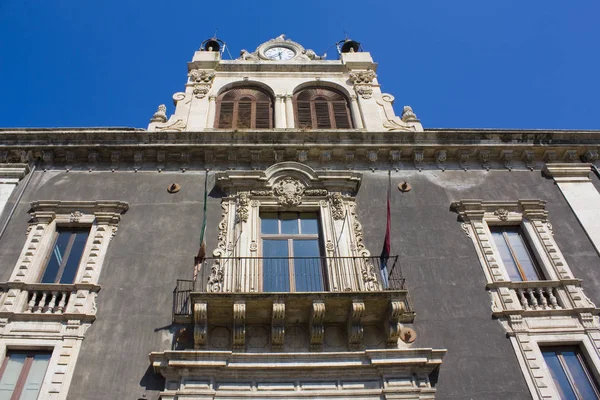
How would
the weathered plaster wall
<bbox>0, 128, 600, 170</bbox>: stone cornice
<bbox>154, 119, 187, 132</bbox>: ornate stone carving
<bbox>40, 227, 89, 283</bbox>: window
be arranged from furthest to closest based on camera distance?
<bbox>154, 119, 187, 132</bbox>: ornate stone carving → <bbox>0, 128, 600, 170</bbox>: stone cornice → <bbox>40, 227, 89, 283</bbox>: window → the weathered plaster wall

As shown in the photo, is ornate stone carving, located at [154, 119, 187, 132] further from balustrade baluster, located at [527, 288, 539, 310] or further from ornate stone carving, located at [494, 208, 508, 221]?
balustrade baluster, located at [527, 288, 539, 310]

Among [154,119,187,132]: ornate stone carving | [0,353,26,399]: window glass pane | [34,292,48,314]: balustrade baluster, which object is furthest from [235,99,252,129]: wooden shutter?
[0,353,26,399]: window glass pane

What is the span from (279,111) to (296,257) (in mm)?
6881

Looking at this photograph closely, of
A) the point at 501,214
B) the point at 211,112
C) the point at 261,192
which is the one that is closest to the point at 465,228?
the point at 501,214

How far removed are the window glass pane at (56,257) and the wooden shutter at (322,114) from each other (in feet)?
26.2

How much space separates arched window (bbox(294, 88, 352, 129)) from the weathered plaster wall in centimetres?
313

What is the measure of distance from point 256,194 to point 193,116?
14.8ft

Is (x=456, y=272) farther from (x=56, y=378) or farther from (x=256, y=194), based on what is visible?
(x=56, y=378)

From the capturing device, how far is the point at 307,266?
43.3 feet

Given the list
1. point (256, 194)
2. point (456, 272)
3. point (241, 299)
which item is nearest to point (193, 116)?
point (256, 194)

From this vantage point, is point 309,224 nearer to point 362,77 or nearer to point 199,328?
point 199,328

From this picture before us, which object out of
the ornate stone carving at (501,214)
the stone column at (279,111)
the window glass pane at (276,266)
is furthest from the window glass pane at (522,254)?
the stone column at (279,111)

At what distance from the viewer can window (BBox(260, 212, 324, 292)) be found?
1277cm

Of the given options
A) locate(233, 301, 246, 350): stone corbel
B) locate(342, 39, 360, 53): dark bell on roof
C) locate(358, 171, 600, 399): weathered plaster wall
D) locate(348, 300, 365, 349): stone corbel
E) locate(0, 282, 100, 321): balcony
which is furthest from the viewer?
locate(342, 39, 360, 53): dark bell on roof
